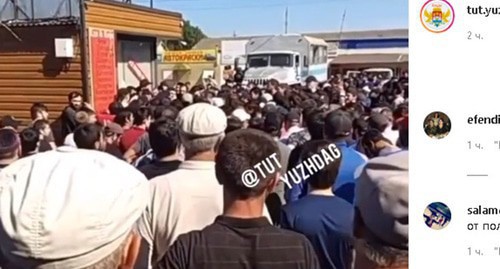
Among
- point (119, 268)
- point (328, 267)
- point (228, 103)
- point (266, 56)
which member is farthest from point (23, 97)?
point (266, 56)

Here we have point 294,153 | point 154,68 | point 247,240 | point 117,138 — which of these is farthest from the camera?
point 154,68

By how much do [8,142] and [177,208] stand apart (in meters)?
1.35

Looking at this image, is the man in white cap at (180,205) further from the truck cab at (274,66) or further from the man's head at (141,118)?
the truck cab at (274,66)

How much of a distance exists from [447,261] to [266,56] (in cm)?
2027

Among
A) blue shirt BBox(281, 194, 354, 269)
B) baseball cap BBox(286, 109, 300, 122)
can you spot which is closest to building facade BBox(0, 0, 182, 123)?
baseball cap BBox(286, 109, 300, 122)

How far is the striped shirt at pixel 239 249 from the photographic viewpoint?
5.53 feet

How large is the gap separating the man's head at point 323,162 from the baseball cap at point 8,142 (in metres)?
1.54

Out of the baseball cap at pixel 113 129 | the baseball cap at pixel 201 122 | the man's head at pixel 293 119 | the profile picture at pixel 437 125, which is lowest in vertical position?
the baseball cap at pixel 113 129

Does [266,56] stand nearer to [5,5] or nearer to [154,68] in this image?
[154,68]

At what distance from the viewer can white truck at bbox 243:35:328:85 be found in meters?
20.4

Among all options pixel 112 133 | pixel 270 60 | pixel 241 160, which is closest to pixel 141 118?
pixel 112 133

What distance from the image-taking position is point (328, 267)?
2535 mm

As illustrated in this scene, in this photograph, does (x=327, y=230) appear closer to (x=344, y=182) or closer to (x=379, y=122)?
(x=344, y=182)

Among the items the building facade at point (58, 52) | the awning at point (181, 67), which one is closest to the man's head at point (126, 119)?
the building facade at point (58, 52)
